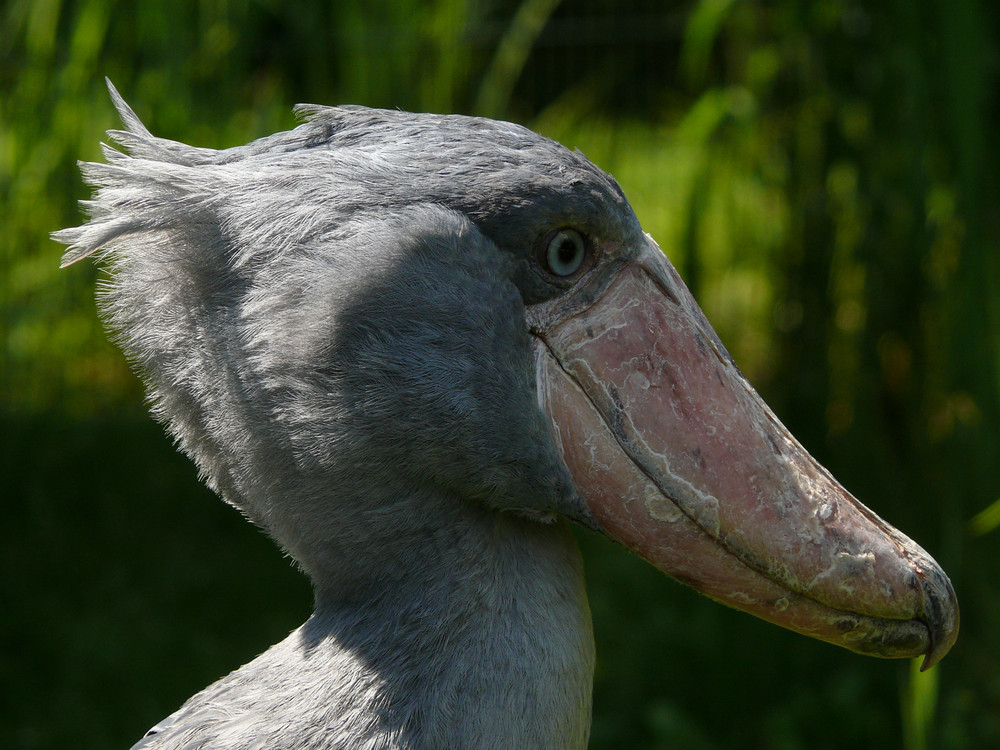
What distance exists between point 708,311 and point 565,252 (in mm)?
2593

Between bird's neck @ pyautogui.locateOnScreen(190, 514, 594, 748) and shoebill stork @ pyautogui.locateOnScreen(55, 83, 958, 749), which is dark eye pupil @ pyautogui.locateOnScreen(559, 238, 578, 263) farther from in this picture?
bird's neck @ pyautogui.locateOnScreen(190, 514, 594, 748)

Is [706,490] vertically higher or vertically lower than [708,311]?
higher

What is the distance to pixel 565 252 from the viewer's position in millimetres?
1179

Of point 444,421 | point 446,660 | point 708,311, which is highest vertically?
point 444,421

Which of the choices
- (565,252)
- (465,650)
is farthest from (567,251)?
(465,650)

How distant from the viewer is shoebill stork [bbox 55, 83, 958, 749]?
1.11 m

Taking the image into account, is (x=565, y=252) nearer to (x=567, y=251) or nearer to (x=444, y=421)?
(x=567, y=251)

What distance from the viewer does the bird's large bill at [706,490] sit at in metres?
1.17

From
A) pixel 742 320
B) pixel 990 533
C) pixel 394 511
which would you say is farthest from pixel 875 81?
pixel 394 511

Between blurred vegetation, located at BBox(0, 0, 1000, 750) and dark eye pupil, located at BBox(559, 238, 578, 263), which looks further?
blurred vegetation, located at BBox(0, 0, 1000, 750)

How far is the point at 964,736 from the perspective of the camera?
95.7 inches

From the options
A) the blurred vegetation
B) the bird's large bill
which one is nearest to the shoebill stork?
the bird's large bill

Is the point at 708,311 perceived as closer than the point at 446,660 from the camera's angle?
No

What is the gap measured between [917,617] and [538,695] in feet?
1.45
